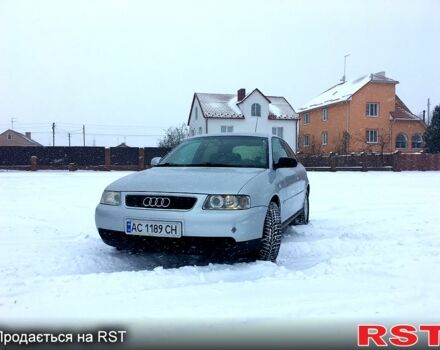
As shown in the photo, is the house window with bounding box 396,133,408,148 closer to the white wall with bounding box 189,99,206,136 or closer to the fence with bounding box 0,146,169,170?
the white wall with bounding box 189,99,206,136

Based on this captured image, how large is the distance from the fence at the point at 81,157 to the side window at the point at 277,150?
2099cm

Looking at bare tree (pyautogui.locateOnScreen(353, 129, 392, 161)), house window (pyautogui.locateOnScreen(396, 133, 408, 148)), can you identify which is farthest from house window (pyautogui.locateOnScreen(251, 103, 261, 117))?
house window (pyautogui.locateOnScreen(396, 133, 408, 148))

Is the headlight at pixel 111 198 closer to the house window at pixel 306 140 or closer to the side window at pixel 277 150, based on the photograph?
the side window at pixel 277 150

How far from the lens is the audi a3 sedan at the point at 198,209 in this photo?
3758mm

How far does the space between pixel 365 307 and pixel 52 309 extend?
2.27 meters

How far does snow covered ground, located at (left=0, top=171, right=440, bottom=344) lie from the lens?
2928mm

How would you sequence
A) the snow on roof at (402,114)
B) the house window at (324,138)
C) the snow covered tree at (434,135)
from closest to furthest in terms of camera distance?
the snow covered tree at (434,135) → the snow on roof at (402,114) → the house window at (324,138)

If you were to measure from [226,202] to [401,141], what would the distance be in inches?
1515

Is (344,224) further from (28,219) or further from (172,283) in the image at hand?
(28,219)

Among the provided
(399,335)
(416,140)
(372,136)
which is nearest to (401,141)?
(416,140)

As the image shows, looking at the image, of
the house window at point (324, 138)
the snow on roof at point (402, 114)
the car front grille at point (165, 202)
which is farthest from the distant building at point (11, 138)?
the car front grille at point (165, 202)

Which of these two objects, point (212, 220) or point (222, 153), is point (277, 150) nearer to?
point (222, 153)

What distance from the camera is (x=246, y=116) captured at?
36250 mm

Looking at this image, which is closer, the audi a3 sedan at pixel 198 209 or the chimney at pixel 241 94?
the audi a3 sedan at pixel 198 209
